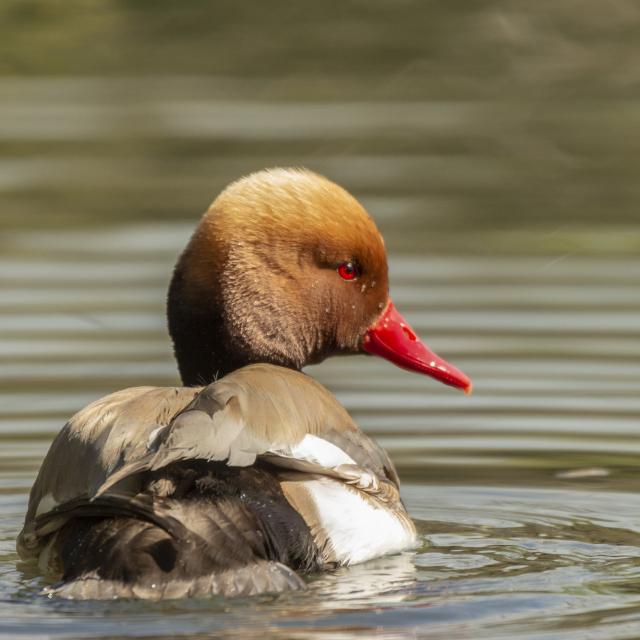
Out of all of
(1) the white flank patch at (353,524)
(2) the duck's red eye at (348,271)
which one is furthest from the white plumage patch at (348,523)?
(2) the duck's red eye at (348,271)

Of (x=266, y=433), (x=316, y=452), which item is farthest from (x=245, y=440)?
(x=316, y=452)

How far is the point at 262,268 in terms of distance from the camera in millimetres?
6395

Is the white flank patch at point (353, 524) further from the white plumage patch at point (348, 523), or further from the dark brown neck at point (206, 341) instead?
the dark brown neck at point (206, 341)

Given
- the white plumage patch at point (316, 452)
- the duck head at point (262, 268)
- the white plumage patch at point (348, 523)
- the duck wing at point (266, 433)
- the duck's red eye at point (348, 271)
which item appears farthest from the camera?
the duck's red eye at point (348, 271)

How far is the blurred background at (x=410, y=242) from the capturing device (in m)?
5.66

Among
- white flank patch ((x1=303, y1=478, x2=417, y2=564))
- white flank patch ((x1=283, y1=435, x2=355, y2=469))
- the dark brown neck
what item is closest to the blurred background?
white flank patch ((x1=303, y1=478, x2=417, y2=564))

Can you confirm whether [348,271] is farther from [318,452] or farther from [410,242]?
[410,242]

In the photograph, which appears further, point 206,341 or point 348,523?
point 206,341

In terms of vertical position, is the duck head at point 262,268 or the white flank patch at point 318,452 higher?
the duck head at point 262,268

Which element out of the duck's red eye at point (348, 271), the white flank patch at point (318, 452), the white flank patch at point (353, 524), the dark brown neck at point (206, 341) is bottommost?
the white flank patch at point (353, 524)

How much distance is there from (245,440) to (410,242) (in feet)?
17.6

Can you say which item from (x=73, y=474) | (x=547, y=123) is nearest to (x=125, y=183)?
(x=547, y=123)

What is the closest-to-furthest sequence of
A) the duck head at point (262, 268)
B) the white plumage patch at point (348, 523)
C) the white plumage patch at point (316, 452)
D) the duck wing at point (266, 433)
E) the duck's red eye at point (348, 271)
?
1. the duck wing at point (266, 433)
2. the white plumage patch at point (316, 452)
3. the white plumage patch at point (348, 523)
4. the duck head at point (262, 268)
5. the duck's red eye at point (348, 271)

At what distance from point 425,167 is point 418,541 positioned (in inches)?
254
